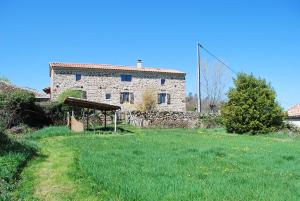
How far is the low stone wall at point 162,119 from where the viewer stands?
3881cm

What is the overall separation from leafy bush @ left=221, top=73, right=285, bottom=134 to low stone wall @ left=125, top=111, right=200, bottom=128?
681 centimetres

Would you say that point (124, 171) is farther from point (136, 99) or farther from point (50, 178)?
point (136, 99)

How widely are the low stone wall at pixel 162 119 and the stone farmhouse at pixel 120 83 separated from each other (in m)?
7.94

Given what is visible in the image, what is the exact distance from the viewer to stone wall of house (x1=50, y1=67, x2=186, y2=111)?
46.7m

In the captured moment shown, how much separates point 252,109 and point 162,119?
10315mm

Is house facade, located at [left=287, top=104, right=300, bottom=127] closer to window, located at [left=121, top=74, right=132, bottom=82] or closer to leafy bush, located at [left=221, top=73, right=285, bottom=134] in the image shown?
leafy bush, located at [left=221, top=73, right=285, bottom=134]

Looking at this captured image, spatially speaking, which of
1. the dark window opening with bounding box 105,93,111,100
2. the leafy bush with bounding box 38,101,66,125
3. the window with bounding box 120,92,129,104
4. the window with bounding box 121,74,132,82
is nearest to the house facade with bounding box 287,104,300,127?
the window with bounding box 120,92,129,104

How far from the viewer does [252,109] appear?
104 feet

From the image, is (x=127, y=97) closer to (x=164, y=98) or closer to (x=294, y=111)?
(x=164, y=98)

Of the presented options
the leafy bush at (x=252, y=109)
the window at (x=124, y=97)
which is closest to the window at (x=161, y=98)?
the window at (x=124, y=97)

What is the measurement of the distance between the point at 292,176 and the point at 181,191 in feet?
12.4

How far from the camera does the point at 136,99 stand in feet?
164

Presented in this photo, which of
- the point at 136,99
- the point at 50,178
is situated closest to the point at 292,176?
the point at 50,178

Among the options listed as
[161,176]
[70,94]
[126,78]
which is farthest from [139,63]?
[161,176]
